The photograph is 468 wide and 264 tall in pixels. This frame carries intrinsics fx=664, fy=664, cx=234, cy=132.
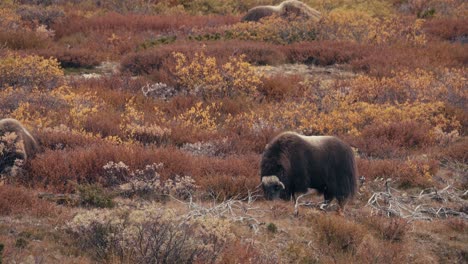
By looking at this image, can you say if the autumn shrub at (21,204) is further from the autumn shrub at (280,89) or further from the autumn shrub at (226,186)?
the autumn shrub at (280,89)

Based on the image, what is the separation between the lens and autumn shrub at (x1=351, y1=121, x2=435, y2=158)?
44.0 ft

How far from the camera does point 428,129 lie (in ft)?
47.6

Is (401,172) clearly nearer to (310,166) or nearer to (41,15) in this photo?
(310,166)

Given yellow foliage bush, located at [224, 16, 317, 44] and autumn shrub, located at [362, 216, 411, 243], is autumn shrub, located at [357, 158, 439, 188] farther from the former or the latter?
yellow foliage bush, located at [224, 16, 317, 44]

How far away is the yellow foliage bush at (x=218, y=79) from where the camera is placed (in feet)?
56.1

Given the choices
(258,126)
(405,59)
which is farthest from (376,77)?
(258,126)

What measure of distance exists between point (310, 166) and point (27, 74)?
9.47 metres

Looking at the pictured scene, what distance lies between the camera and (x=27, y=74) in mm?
16859

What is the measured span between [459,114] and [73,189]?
971 cm

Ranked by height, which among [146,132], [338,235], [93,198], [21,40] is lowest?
[21,40]

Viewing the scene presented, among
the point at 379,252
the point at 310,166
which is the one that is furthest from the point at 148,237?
the point at 310,166

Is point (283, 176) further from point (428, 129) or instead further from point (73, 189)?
point (428, 129)

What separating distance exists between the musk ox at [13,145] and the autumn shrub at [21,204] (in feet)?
5.22

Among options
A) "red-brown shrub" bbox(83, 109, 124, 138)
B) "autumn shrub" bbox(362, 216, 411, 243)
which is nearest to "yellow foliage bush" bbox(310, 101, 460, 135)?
"red-brown shrub" bbox(83, 109, 124, 138)
